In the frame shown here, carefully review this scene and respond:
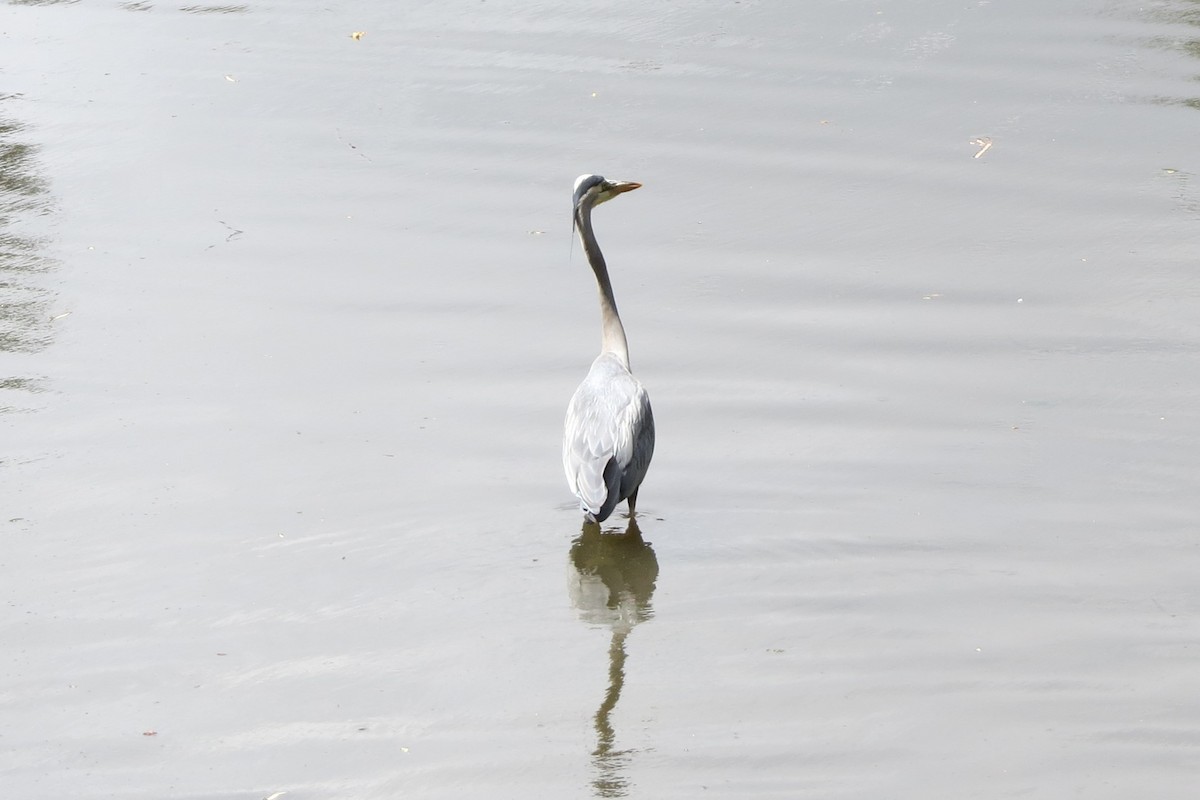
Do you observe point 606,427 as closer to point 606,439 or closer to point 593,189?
point 606,439

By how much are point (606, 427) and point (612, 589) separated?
70 cm

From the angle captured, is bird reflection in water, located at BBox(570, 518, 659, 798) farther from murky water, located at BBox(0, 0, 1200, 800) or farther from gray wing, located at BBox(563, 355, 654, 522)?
gray wing, located at BBox(563, 355, 654, 522)

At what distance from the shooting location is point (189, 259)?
816 centimetres

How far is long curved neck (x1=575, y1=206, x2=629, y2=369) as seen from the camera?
6.44m

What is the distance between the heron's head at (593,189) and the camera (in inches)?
259

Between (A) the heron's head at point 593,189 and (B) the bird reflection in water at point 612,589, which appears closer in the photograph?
(B) the bird reflection in water at point 612,589

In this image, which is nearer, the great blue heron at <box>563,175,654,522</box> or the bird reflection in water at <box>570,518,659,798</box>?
the bird reflection in water at <box>570,518,659,798</box>

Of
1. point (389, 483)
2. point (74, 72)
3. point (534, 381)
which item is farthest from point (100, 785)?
point (74, 72)

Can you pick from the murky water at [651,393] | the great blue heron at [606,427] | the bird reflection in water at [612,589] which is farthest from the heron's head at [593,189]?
the bird reflection in water at [612,589]

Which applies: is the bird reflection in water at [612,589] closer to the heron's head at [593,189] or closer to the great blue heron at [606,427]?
the great blue heron at [606,427]

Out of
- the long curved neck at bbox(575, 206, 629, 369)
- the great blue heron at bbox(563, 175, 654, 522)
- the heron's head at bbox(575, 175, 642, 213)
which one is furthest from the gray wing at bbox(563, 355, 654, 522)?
the heron's head at bbox(575, 175, 642, 213)

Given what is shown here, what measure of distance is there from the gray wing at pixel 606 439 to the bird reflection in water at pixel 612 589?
22 centimetres

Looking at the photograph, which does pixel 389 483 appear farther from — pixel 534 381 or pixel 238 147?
pixel 238 147

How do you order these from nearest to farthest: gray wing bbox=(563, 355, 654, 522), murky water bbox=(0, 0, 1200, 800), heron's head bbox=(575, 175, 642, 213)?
1. murky water bbox=(0, 0, 1200, 800)
2. gray wing bbox=(563, 355, 654, 522)
3. heron's head bbox=(575, 175, 642, 213)
